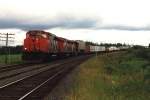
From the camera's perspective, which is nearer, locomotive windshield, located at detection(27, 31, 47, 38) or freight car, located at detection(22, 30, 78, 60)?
freight car, located at detection(22, 30, 78, 60)

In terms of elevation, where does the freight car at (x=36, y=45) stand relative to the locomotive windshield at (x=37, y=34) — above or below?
below

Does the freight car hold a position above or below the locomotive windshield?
below

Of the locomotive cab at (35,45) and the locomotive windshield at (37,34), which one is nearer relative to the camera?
the locomotive cab at (35,45)

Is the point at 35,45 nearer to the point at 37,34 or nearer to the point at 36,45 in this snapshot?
the point at 36,45

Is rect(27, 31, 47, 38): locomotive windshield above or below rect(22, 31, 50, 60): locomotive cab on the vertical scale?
above

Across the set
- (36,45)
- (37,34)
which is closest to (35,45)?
(36,45)

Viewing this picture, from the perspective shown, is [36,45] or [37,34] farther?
[37,34]

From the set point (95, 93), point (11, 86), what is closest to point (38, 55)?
point (11, 86)

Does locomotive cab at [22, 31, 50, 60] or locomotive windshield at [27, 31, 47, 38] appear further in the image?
locomotive windshield at [27, 31, 47, 38]

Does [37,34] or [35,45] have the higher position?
[37,34]

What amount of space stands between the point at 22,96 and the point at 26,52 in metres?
33.5

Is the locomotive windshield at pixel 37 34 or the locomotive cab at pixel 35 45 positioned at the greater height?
the locomotive windshield at pixel 37 34

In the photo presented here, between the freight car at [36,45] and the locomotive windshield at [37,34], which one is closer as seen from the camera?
the freight car at [36,45]

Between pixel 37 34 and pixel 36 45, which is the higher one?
pixel 37 34
